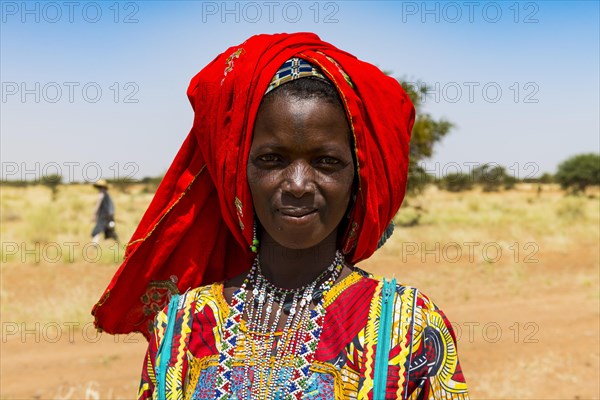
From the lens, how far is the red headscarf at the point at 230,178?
1.85m

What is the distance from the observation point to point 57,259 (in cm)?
1270

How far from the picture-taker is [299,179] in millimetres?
1775

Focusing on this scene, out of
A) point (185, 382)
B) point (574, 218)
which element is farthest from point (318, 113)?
point (574, 218)

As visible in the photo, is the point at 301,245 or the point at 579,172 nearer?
the point at 301,245

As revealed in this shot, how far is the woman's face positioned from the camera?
179 centimetres

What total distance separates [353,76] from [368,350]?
741mm

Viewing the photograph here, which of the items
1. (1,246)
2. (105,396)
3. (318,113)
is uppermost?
(318,113)

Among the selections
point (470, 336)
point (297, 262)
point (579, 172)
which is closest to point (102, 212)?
point (470, 336)

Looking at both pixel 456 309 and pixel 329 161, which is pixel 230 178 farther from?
pixel 456 309

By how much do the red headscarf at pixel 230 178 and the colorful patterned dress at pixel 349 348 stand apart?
0.63 ft

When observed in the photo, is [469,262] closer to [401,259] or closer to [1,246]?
[401,259]

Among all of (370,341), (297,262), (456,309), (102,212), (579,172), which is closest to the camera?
(370,341)

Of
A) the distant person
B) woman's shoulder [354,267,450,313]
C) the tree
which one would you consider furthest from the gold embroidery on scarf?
the tree

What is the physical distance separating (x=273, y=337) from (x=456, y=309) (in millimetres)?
7870
